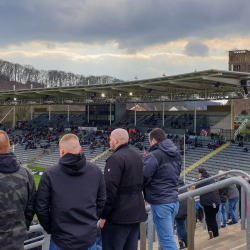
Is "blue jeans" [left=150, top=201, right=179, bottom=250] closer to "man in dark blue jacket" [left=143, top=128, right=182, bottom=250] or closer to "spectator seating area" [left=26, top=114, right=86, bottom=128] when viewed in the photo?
"man in dark blue jacket" [left=143, top=128, right=182, bottom=250]

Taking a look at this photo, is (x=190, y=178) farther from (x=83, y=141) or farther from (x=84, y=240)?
(x=84, y=240)

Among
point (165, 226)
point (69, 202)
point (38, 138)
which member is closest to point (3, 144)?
point (69, 202)

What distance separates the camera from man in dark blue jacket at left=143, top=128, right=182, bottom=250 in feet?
11.9

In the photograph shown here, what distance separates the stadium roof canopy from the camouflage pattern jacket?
71.2 feet

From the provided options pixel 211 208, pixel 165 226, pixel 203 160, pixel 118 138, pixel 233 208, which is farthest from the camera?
pixel 203 160

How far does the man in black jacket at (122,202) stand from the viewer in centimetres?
316

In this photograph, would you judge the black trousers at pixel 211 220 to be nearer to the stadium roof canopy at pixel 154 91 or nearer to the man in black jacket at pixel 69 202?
the man in black jacket at pixel 69 202

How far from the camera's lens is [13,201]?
2.63m

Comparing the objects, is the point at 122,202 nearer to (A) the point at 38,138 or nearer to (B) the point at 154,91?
(B) the point at 154,91

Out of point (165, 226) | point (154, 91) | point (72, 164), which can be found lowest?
point (165, 226)

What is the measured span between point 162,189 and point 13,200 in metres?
1.75

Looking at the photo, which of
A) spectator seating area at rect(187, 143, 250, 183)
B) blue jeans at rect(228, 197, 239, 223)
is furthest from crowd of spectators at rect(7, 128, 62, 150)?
blue jeans at rect(228, 197, 239, 223)

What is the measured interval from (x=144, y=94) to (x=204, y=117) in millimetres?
7129

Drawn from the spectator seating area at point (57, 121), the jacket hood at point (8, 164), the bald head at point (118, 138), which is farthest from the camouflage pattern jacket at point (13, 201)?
the spectator seating area at point (57, 121)
